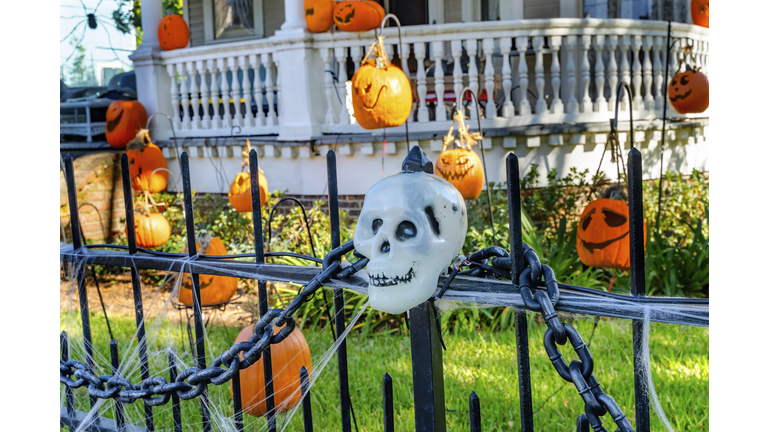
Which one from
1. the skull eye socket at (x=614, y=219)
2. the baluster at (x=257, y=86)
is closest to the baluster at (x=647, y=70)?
the skull eye socket at (x=614, y=219)

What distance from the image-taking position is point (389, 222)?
3.45ft

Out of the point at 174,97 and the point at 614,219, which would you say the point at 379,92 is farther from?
the point at 174,97

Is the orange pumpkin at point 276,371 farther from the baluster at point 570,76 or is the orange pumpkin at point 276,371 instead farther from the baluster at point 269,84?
the baluster at point 570,76

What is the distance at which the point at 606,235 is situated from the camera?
3.55 meters

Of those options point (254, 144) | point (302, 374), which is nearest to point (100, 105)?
point (254, 144)

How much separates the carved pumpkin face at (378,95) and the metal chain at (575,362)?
377 centimetres

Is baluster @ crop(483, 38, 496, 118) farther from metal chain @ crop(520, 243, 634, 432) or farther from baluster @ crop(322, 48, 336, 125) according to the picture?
metal chain @ crop(520, 243, 634, 432)

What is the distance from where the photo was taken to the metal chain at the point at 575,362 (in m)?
0.94

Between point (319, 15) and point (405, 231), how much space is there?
6425 mm

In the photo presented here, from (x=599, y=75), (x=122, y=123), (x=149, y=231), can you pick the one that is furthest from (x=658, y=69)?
(x=122, y=123)

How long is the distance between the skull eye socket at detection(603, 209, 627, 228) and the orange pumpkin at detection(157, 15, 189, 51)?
7.62 m

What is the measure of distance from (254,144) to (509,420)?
4.95 meters

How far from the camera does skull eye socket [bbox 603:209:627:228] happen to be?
11.8 feet

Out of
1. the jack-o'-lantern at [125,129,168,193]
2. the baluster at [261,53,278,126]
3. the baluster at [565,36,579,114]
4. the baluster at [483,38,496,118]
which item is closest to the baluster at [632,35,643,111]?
the baluster at [565,36,579,114]
